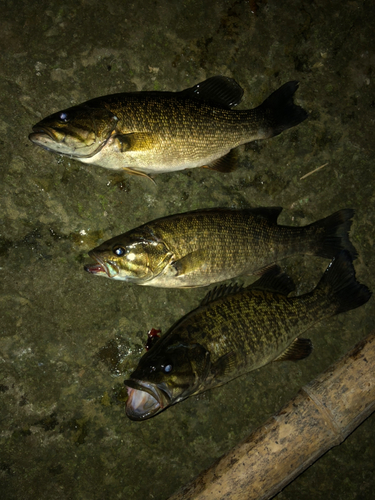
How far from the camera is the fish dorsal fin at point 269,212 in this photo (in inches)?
135

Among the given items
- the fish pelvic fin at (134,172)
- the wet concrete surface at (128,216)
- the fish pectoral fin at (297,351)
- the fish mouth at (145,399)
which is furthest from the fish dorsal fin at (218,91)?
the fish mouth at (145,399)

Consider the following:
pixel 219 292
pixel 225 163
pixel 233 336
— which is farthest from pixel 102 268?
pixel 225 163

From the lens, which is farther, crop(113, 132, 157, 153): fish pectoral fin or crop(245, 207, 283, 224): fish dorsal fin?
crop(245, 207, 283, 224): fish dorsal fin

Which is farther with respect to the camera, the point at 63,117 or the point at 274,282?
the point at 274,282

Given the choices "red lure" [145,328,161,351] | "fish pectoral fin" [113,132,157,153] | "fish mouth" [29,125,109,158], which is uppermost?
"fish pectoral fin" [113,132,157,153]

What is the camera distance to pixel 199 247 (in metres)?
3.11

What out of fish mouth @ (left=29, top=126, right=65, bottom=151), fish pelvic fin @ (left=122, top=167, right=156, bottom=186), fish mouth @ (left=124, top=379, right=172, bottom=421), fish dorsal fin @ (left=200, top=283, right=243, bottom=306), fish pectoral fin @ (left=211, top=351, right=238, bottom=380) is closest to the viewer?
fish mouth @ (left=124, top=379, right=172, bottom=421)

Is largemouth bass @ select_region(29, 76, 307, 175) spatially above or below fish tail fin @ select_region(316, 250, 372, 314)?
above

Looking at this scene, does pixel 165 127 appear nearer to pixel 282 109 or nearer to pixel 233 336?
pixel 282 109

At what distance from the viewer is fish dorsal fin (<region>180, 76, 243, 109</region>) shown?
3.37 metres

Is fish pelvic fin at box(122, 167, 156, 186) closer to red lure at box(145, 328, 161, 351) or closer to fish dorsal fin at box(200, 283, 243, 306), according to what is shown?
fish dorsal fin at box(200, 283, 243, 306)

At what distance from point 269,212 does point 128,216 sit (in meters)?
1.40

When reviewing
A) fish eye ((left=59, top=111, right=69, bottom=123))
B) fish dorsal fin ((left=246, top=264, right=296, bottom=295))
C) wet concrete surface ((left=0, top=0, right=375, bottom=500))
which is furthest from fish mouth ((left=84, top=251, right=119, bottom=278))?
fish dorsal fin ((left=246, top=264, right=296, bottom=295))

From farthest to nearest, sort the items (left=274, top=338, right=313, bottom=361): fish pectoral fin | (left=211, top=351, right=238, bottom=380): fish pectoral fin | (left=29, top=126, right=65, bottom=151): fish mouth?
1. (left=274, top=338, right=313, bottom=361): fish pectoral fin
2. (left=211, top=351, right=238, bottom=380): fish pectoral fin
3. (left=29, top=126, right=65, bottom=151): fish mouth
